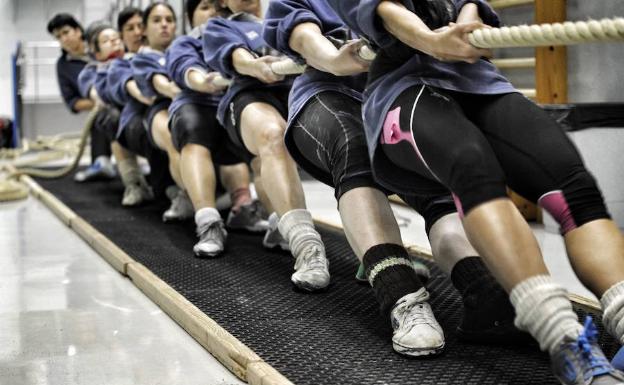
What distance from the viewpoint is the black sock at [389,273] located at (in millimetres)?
1789

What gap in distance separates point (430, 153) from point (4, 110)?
32.2 ft

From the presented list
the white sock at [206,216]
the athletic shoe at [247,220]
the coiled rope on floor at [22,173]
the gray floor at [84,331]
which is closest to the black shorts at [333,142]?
the gray floor at [84,331]

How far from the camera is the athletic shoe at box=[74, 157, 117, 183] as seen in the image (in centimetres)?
552

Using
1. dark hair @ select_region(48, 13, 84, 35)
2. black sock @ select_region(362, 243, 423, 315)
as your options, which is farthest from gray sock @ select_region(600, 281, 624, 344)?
dark hair @ select_region(48, 13, 84, 35)

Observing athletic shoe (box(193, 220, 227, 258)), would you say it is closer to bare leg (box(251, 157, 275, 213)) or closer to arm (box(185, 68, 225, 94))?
bare leg (box(251, 157, 275, 213))

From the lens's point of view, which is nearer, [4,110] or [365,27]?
[365,27]

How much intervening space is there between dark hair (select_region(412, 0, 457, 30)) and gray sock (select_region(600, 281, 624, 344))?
0.64 meters

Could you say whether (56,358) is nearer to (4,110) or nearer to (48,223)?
(48,223)

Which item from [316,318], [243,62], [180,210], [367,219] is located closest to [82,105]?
[180,210]

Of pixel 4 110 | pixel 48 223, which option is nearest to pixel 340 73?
pixel 48 223

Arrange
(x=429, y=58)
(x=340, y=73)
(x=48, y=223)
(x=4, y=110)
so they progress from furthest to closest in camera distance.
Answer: (x=4, y=110)
(x=48, y=223)
(x=340, y=73)
(x=429, y=58)

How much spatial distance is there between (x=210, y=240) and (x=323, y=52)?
1.08m

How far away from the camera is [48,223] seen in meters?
3.98

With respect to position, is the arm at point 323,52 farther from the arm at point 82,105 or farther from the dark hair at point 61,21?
the dark hair at point 61,21
